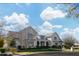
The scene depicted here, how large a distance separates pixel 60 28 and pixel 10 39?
429 millimetres

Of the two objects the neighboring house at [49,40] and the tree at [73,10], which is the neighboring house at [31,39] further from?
the tree at [73,10]

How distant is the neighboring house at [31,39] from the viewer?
2.11 metres

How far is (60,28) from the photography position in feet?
6.93

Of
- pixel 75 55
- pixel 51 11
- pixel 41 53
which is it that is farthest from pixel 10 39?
pixel 75 55

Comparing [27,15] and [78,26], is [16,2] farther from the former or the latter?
[78,26]

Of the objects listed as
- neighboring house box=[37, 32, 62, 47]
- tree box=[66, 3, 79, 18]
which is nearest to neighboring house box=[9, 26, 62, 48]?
neighboring house box=[37, 32, 62, 47]

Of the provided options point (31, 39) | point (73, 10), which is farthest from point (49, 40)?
point (73, 10)

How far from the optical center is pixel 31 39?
2.12 meters

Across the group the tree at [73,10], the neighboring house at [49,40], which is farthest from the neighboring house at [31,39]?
the tree at [73,10]

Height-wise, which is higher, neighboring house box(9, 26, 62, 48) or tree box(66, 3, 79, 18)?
tree box(66, 3, 79, 18)

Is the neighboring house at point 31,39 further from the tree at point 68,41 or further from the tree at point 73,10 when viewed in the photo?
the tree at point 73,10

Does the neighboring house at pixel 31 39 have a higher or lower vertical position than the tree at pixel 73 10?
lower

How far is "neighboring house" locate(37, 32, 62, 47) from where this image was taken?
6.91 ft

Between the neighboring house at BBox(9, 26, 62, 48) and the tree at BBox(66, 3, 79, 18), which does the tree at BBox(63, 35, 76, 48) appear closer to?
the neighboring house at BBox(9, 26, 62, 48)
